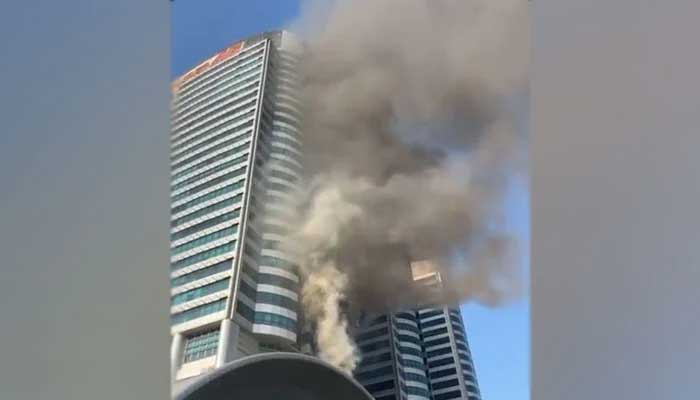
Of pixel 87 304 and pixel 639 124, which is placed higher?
pixel 639 124

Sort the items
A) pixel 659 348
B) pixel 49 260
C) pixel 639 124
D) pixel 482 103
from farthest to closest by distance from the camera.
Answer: pixel 482 103
pixel 639 124
pixel 659 348
pixel 49 260

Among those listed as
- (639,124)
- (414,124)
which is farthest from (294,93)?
(639,124)

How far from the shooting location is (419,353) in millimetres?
2336

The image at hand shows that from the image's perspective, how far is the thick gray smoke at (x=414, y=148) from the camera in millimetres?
2307

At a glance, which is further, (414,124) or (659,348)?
(414,124)

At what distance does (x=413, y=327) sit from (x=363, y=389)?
265 millimetres

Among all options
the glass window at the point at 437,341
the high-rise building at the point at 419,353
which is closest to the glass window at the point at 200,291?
the high-rise building at the point at 419,353

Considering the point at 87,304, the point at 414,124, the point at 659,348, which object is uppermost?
the point at 414,124

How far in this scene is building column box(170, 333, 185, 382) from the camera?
6.89 feet

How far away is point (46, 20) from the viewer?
196 centimetres

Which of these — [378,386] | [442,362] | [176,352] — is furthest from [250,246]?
[442,362]

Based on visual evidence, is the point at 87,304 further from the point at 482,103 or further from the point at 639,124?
the point at 639,124

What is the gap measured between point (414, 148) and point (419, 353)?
69 centimetres

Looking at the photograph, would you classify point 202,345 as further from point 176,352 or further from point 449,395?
point 449,395
